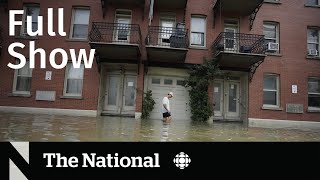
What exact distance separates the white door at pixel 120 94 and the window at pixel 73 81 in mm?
1536

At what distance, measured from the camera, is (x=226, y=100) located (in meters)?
17.3

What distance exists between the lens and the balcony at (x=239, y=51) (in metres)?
15.5

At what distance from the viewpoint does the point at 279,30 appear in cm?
1744

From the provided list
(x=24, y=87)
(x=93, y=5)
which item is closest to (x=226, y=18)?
(x=93, y=5)

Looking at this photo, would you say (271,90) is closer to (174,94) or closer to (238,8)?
(238,8)

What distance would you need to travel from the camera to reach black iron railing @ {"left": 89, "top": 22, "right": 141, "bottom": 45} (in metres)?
16.1

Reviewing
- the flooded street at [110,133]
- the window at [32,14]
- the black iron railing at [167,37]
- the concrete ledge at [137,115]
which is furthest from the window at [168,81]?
the window at [32,14]

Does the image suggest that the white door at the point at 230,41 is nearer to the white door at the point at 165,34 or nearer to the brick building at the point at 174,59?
the brick building at the point at 174,59

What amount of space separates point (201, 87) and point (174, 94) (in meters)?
1.68

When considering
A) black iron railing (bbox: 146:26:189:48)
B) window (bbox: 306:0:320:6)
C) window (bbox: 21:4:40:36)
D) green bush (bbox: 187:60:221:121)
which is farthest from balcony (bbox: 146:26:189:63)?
window (bbox: 306:0:320:6)

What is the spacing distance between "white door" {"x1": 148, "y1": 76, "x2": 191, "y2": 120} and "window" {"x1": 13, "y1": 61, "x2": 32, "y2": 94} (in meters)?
6.82

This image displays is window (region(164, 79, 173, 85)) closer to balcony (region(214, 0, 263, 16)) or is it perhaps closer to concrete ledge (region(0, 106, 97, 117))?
concrete ledge (region(0, 106, 97, 117))

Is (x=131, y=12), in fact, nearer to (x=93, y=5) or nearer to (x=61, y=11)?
(x=93, y=5)

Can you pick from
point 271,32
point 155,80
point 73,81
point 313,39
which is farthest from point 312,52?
point 73,81
